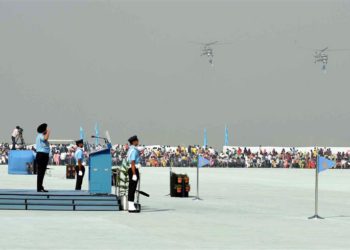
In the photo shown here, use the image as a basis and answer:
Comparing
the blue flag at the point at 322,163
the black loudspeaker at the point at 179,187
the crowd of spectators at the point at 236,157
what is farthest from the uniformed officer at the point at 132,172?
the crowd of spectators at the point at 236,157

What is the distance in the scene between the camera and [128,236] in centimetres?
1461

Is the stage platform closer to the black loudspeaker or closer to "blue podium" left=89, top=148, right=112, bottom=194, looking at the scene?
"blue podium" left=89, top=148, right=112, bottom=194

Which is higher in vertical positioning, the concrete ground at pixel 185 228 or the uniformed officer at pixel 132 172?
the uniformed officer at pixel 132 172

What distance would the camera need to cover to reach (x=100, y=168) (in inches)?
876

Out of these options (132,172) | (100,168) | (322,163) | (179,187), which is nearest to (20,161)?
(179,187)

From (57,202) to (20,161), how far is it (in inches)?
1103

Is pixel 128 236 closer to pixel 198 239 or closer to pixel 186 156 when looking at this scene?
pixel 198 239

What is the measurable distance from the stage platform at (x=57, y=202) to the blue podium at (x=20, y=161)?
81.8 feet

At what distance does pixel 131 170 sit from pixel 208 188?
48.9 ft

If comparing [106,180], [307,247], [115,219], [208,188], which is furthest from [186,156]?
[307,247]

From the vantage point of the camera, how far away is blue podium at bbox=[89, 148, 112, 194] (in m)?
22.2

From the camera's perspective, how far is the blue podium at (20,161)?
4753 cm

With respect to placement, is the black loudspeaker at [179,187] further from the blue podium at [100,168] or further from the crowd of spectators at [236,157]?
the crowd of spectators at [236,157]

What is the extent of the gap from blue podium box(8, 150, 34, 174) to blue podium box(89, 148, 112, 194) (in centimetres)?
2512
